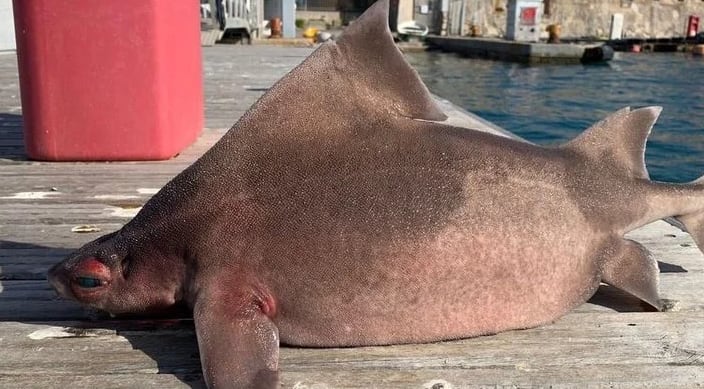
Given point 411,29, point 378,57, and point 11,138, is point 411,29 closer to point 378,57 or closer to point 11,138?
point 11,138

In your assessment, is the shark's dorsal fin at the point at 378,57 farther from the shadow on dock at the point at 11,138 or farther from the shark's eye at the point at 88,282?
Result: the shadow on dock at the point at 11,138


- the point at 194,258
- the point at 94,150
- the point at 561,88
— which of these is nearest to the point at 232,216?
the point at 194,258

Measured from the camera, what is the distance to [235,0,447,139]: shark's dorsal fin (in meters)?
2.41

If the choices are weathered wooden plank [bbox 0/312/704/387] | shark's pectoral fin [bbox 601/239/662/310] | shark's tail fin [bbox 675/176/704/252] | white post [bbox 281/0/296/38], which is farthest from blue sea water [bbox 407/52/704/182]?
weathered wooden plank [bbox 0/312/704/387]

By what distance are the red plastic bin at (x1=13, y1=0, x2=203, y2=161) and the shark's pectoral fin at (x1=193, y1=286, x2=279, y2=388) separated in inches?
128

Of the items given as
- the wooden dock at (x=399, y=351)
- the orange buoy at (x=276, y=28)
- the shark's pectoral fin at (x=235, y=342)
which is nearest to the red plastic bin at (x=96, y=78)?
the wooden dock at (x=399, y=351)

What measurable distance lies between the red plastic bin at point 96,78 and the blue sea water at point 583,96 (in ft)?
27.6

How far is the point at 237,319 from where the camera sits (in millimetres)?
2217

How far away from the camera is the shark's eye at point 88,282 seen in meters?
2.50

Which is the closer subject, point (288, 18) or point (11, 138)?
point (11, 138)

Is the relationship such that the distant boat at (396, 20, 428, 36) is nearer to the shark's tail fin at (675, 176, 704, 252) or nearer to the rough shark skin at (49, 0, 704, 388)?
the shark's tail fin at (675, 176, 704, 252)

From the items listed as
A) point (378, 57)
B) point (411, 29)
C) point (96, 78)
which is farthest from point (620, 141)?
point (411, 29)

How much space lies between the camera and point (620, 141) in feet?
9.34

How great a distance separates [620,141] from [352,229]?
1.15m
